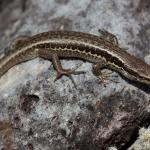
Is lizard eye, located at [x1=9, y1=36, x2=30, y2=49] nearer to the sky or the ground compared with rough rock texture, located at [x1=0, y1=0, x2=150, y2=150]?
nearer to the sky

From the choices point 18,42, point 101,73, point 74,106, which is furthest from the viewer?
point 18,42

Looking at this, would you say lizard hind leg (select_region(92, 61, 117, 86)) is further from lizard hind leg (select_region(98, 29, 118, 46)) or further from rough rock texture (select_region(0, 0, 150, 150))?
lizard hind leg (select_region(98, 29, 118, 46))

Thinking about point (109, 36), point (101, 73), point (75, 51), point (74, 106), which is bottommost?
point (74, 106)

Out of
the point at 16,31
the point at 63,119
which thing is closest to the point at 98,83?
the point at 63,119

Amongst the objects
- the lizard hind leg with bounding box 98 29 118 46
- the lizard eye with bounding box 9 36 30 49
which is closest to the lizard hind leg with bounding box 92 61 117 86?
the lizard hind leg with bounding box 98 29 118 46

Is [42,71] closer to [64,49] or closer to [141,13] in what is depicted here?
[64,49]

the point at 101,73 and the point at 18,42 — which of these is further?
the point at 18,42

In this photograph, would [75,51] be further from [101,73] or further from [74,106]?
[74,106]

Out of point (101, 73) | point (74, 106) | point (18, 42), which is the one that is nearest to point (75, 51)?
point (101, 73)

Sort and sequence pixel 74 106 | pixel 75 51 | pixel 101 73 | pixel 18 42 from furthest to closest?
pixel 18 42
pixel 75 51
pixel 101 73
pixel 74 106

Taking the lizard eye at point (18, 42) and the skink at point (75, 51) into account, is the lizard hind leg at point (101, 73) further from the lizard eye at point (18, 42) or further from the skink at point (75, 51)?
the lizard eye at point (18, 42)
